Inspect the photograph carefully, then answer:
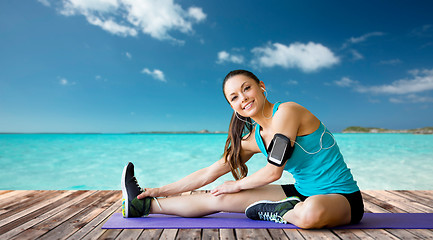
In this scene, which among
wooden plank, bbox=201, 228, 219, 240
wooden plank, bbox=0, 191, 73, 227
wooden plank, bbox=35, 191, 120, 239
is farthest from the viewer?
wooden plank, bbox=0, 191, 73, 227

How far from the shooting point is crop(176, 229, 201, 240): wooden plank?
60.2 inches

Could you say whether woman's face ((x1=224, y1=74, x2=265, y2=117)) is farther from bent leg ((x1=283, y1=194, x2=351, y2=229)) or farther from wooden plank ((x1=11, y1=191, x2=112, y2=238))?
wooden plank ((x1=11, y1=191, x2=112, y2=238))

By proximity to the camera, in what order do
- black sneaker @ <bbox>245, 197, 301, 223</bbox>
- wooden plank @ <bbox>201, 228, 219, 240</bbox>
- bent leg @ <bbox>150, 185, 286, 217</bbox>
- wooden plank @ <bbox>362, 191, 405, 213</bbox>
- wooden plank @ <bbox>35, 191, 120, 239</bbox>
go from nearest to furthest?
wooden plank @ <bbox>201, 228, 219, 240</bbox> → wooden plank @ <bbox>35, 191, 120, 239</bbox> → black sneaker @ <bbox>245, 197, 301, 223</bbox> → bent leg @ <bbox>150, 185, 286, 217</bbox> → wooden plank @ <bbox>362, 191, 405, 213</bbox>

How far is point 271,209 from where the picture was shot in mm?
1760

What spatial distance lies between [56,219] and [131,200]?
1.71 ft

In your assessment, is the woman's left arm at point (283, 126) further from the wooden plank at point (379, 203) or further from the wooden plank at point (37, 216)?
the wooden plank at point (37, 216)

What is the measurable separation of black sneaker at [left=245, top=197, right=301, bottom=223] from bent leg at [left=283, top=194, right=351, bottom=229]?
7cm

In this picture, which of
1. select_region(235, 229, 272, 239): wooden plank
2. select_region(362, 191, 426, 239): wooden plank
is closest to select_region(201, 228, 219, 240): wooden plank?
select_region(235, 229, 272, 239): wooden plank

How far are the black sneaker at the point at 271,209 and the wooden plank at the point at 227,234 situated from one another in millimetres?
226

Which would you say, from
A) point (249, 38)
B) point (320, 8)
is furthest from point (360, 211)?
point (249, 38)

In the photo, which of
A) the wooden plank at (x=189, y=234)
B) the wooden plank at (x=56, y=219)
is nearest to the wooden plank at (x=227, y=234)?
the wooden plank at (x=189, y=234)

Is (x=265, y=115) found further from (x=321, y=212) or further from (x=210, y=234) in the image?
(x=210, y=234)

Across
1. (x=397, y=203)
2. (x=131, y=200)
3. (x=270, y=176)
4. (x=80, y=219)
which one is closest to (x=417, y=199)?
(x=397, y=203)

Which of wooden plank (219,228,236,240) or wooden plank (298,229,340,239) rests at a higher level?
wooden plank (298,229,340,239)
